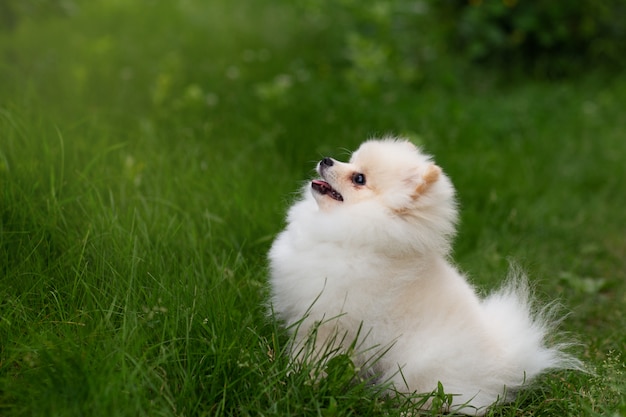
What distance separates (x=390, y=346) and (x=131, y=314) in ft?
3.04

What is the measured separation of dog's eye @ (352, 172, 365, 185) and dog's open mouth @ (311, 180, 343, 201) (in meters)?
0.08

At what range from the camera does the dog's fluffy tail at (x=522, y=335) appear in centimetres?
283

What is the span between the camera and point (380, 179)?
274 centimetres

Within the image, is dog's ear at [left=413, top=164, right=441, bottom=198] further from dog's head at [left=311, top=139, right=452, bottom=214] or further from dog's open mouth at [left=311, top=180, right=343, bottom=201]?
dog's open mouth at [left=311, top=180, right=343, bottom=201]

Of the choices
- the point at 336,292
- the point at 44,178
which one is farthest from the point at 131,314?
the point at 44,178

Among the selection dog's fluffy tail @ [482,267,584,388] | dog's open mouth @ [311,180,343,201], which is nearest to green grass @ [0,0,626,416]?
→ dog's fluffy tail @ [482,267,584,388]

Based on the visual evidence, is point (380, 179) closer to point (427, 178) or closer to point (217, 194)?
point (427, 178)

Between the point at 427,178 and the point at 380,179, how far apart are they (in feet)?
0.60

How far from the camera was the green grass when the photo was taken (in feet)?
8.24

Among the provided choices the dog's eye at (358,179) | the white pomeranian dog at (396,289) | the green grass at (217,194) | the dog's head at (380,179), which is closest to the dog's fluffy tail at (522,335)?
the white pomeranian dog at (396,289)

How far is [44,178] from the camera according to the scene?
3.62 m

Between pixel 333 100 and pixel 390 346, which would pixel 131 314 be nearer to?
pixel 390 346

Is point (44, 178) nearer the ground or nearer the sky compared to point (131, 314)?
nearer the sky

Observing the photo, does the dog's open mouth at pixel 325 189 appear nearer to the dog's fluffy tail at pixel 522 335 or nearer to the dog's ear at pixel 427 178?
the dog's ear at pixel 427 178
